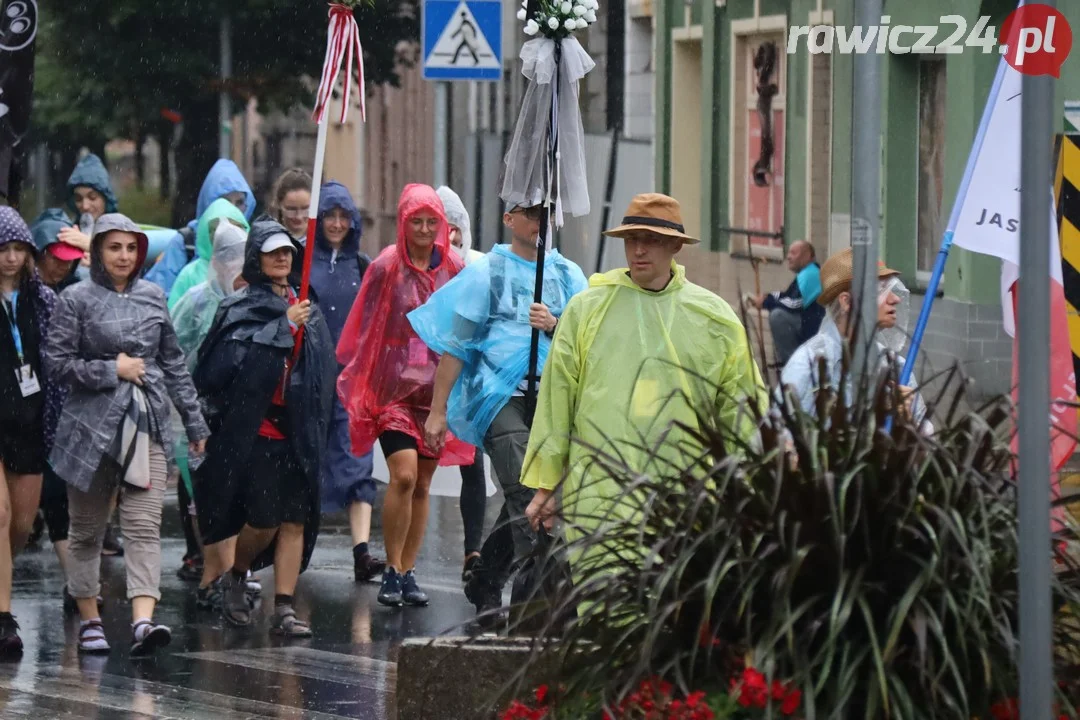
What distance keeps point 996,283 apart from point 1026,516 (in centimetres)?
1381

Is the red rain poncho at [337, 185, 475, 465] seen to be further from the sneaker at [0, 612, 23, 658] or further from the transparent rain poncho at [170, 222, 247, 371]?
the sneaker at [0, 612, 23, 658]

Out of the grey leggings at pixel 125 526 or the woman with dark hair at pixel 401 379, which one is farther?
the woman with dark hair at pixel 401 379

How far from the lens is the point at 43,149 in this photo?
49.9 m

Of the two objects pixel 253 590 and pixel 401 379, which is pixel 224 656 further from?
pixel 401 379

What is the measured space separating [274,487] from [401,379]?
0.91 m

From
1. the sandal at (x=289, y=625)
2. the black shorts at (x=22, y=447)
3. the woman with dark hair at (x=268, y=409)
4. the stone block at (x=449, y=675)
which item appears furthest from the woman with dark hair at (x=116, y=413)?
the stone block at (x=449, y=675)

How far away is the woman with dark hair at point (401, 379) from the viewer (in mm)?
10320

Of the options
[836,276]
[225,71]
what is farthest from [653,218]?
[225,71]

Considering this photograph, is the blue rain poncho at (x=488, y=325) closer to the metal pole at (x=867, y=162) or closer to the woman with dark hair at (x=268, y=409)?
the woman with dark hair at (x=268, y=409)

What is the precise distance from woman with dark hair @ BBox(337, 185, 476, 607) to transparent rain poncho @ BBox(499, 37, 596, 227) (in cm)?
135

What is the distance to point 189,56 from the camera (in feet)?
107

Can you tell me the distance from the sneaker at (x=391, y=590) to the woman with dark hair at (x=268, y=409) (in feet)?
1.89

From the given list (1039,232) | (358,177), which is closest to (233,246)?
(1039,232)

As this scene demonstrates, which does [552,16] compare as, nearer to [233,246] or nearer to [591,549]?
[233,246]
